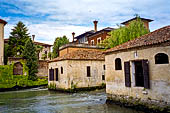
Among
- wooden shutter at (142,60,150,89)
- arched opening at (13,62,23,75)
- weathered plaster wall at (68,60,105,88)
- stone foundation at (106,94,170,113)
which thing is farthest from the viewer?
arched opening at (13,62,23,75)

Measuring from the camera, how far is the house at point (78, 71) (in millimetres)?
20938

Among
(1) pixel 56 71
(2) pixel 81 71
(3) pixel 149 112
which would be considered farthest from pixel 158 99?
(1) pixel 56 71

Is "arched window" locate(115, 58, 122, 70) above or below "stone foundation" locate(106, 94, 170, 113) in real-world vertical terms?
above

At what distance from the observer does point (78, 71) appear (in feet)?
70.3

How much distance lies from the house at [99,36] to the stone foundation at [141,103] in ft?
75.0

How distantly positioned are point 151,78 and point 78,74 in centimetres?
1206

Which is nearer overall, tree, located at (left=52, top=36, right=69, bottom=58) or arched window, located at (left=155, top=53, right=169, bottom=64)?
arched window, located at (left=155, top=53, right=169, bottom=64)

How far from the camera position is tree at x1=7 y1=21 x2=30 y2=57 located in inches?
1356

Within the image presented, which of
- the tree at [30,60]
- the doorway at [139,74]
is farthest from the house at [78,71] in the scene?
the doorway at [139,74]

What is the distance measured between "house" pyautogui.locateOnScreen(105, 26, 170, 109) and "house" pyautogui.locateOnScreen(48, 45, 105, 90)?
7.94m

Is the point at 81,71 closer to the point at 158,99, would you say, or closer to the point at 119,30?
the point at 119,30

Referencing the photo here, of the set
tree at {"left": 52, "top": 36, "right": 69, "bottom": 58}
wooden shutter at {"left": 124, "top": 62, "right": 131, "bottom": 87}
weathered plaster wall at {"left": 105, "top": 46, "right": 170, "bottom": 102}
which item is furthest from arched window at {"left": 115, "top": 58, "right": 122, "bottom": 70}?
tree at {"left": 52, "top": 36, "right": 69, "bottom": 58}

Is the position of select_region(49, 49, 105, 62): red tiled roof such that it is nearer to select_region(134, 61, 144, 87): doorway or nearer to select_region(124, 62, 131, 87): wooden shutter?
select_region(124, 62, 131, 87): wooden shutter

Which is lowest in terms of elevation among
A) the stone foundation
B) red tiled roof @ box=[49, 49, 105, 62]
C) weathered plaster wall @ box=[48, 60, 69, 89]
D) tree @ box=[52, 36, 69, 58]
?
the stone foundation
